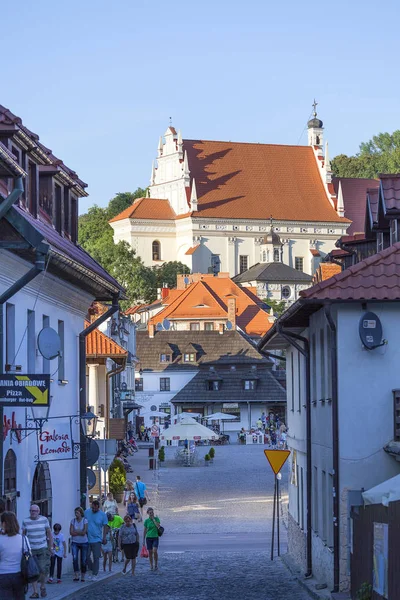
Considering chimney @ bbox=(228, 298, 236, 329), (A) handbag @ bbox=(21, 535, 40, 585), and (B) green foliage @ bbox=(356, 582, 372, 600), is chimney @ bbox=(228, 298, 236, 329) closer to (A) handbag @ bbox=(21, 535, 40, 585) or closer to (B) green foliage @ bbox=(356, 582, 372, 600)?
(B) green foliage @ bbox=(356, 582, 372, 600)

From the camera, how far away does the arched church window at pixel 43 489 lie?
22.6 meters

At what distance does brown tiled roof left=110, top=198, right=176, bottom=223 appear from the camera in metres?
176

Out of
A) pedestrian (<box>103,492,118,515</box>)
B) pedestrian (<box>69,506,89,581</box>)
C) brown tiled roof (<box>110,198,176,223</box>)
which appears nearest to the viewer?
pedestrian (<box>69,506,89,581</box>)

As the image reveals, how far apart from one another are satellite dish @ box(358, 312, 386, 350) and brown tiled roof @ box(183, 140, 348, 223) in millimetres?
155874

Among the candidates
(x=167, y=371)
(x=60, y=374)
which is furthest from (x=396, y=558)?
(x=167, y=371)

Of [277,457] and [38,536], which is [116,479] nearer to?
[277,457]

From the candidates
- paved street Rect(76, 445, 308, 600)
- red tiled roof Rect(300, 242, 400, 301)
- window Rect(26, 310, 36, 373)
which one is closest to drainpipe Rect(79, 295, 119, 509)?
paved street Rect(76, 445, 308, 600)

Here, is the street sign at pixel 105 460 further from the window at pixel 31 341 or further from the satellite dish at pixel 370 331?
the satellite dish at pixel 370 331

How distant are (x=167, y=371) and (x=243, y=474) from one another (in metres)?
54.9

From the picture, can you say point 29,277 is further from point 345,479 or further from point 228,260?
point 228,260

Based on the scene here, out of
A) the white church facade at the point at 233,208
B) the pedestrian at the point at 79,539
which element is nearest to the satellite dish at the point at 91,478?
the pedestrian at the point at 79,539

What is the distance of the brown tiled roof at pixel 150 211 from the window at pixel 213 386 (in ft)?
219

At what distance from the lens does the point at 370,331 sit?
20.8 m

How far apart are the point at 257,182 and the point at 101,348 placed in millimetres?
137643
